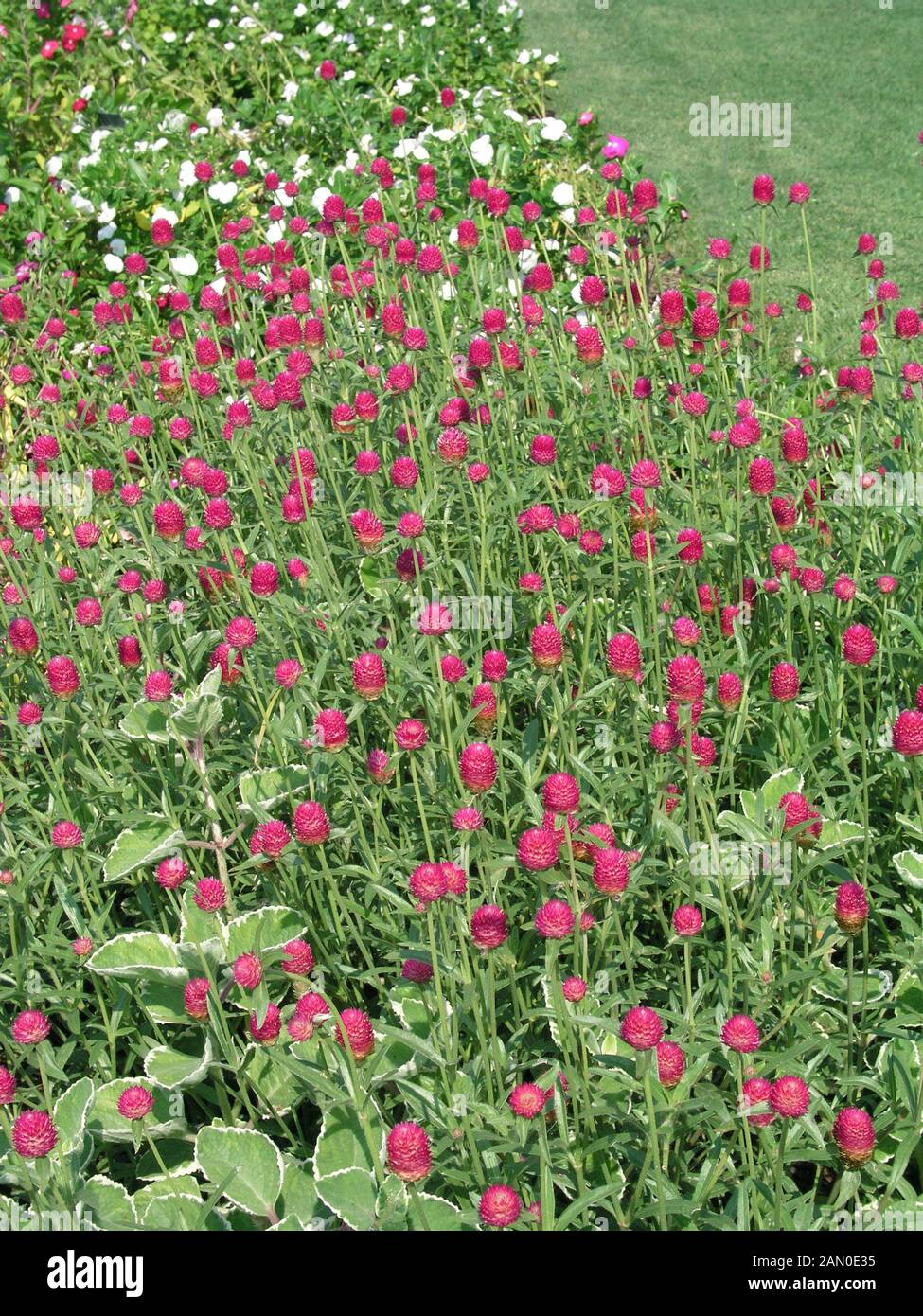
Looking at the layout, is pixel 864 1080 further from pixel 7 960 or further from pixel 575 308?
pixel 575 308

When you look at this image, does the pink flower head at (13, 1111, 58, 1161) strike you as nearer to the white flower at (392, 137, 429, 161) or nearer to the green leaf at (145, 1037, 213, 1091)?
the green leaf at (145, 1037, 213, 1091)

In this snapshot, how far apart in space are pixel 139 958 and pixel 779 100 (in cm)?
761

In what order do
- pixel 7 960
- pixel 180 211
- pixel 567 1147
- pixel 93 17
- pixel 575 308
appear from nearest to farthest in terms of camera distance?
pixel 567 1147 < pixel 7 960 < pixel 575 308 < pixel 180 211 < pixel 93 17

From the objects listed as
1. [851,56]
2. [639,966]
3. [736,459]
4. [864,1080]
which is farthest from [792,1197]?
[851,56]

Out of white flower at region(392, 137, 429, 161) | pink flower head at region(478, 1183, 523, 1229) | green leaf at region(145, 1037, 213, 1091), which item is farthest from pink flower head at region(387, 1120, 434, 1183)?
white flower at region(392, 137, 429, 161)

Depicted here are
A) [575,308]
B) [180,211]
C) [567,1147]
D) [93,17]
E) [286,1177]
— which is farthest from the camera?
[93,17]

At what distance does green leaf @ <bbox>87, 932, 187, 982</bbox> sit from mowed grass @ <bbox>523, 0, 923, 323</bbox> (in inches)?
178

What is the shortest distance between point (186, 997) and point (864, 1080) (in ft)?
3.65

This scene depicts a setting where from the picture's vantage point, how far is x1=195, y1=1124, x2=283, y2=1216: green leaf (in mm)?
2250

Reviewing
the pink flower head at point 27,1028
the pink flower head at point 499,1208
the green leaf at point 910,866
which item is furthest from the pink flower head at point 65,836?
the green leaf at point 910,866

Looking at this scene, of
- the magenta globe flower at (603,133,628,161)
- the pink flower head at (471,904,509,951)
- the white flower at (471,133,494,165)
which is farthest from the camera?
the white flower at (471,133,494,165)

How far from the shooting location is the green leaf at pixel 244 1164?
225 centimetres

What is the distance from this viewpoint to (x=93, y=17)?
7.92 meters
